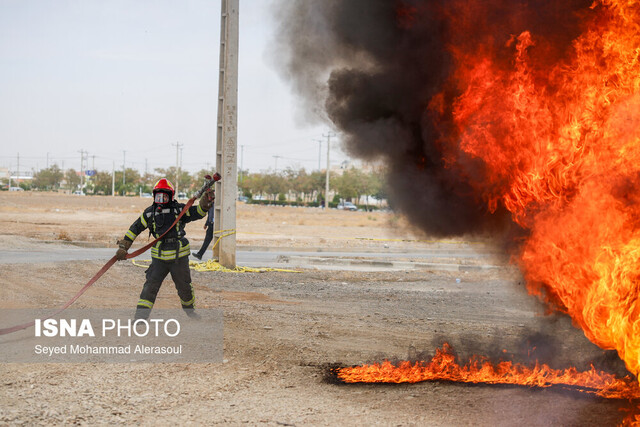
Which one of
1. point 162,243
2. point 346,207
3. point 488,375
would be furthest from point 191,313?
point 346,207

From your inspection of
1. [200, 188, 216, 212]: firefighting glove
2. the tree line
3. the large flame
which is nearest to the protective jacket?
[200, 188, 216, 212]: firefighting glove

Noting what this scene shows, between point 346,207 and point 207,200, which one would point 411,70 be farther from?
point 346,207

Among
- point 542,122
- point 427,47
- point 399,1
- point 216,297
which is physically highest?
point 399,1

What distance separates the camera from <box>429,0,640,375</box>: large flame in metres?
5.52

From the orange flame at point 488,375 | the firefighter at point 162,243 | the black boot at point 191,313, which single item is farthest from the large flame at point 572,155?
the black boot at point 191,313

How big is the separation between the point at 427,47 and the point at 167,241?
412 centimetres

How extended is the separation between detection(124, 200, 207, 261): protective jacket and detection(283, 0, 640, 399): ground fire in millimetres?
2724

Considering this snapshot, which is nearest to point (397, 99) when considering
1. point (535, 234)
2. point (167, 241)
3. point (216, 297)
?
point (535, 234)

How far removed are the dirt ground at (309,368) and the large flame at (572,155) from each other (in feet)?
2.97

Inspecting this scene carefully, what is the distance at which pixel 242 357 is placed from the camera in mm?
6898

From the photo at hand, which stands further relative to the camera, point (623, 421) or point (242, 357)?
point (242, 357)

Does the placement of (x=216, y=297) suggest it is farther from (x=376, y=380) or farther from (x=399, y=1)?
(x=399, y=1)

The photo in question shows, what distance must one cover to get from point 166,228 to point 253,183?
107 metres

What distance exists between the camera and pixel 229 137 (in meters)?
15.2
